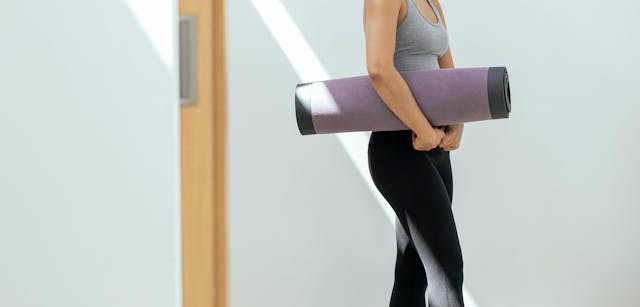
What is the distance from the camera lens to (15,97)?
114cm

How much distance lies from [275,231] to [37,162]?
1328 millimetres

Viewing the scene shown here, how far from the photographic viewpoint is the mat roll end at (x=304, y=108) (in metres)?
1.62

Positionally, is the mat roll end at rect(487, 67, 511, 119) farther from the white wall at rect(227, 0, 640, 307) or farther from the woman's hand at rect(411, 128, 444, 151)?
the white wall at rect(227, 0, 640, 307)

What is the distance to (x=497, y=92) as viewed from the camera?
145cm

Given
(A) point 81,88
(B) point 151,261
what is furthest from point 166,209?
(A) point 81,88

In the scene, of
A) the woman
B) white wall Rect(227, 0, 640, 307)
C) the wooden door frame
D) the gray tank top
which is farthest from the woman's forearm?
white wall Rect(227, 0, 640, 307)

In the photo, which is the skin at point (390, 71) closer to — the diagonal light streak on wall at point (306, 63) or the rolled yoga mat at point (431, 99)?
the rolled yoga mat at point (431, 99)

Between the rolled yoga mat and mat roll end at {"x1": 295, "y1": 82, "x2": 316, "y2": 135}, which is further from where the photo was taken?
mat roll end at {"x1": 295, "y1": 82, "x2": 316, "y2": 135}

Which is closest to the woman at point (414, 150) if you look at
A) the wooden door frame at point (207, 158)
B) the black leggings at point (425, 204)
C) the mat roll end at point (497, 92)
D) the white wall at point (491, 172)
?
the black leggings at point (425, 204)

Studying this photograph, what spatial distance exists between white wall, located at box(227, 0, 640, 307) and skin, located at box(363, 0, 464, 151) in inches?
31.0

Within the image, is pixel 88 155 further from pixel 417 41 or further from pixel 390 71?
pixel 417 41

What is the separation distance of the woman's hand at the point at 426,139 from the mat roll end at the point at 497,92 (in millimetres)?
116

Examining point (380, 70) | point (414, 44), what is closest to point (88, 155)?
point (380, 70)

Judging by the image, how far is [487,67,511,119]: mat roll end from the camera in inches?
57.0
